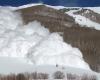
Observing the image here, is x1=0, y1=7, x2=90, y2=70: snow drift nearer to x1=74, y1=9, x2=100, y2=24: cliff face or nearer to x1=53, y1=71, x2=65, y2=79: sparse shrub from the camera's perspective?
x1=53, y1=71, x2=65, y2=79: sparse shrub

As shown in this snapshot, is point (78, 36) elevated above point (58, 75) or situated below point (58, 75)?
above

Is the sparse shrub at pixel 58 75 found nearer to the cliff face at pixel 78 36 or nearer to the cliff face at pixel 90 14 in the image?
the cliff face at pixel 78 36

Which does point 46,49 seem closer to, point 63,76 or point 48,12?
point 63,76

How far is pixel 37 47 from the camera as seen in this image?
25.8 metres

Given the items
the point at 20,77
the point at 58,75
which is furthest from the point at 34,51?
the point at 20,77

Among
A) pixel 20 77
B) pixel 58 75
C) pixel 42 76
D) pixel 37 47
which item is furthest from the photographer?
pixel 37 47

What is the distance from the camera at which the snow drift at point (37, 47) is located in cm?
2388

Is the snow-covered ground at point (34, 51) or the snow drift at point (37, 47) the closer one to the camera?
the snow-covered ground at point (34, 51)

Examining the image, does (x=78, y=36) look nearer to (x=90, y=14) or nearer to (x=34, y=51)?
(x=34, y=51)

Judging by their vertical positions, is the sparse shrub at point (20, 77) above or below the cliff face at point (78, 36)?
below

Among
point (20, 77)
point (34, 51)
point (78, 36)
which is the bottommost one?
point (20, 77)

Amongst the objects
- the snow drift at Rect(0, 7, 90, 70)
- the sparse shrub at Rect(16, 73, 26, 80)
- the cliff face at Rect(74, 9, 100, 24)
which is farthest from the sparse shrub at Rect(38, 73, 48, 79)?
the cliff face at Rect(74, 9, 100, 24)

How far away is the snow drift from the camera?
78.3 ft

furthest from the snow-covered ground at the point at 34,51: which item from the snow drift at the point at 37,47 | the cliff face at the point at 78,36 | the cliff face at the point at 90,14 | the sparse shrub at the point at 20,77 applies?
the cliff face at the point at 90,14
